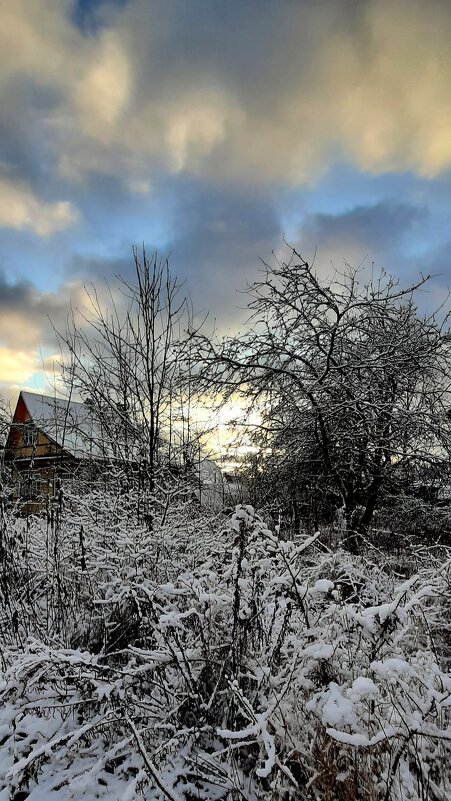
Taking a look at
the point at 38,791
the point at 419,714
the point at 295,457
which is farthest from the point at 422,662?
the point at 295,457

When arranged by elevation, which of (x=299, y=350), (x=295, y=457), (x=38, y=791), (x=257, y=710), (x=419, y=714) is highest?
(x=299, y=350)

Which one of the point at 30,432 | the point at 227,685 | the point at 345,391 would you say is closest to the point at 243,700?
the point at 227,685

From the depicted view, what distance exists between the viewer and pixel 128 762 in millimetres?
2412

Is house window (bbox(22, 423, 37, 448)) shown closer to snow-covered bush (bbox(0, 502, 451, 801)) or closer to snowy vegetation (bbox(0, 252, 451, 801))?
snowy vegetation (bbox(0, 252, 451, 801))

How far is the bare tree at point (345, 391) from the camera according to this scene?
250 inches

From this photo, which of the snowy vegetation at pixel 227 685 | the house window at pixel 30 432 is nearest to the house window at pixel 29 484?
the house window at pixel 30 432

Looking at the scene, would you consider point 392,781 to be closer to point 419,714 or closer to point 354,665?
point 419,714

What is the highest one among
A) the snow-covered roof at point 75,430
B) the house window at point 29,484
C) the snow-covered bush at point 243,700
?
the snow-covered roof at point 75,430

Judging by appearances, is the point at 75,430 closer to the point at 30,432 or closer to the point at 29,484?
the point at 29,484

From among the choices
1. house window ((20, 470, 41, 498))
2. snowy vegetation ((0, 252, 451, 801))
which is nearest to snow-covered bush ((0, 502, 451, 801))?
snowy vegetation ((0, 252, 451, 801))

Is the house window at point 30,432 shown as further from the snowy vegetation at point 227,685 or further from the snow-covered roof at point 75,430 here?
the snowy vegetation at point 227,685

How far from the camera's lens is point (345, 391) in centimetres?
657

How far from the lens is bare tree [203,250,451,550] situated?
634 centimetres

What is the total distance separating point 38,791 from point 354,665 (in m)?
1.86
